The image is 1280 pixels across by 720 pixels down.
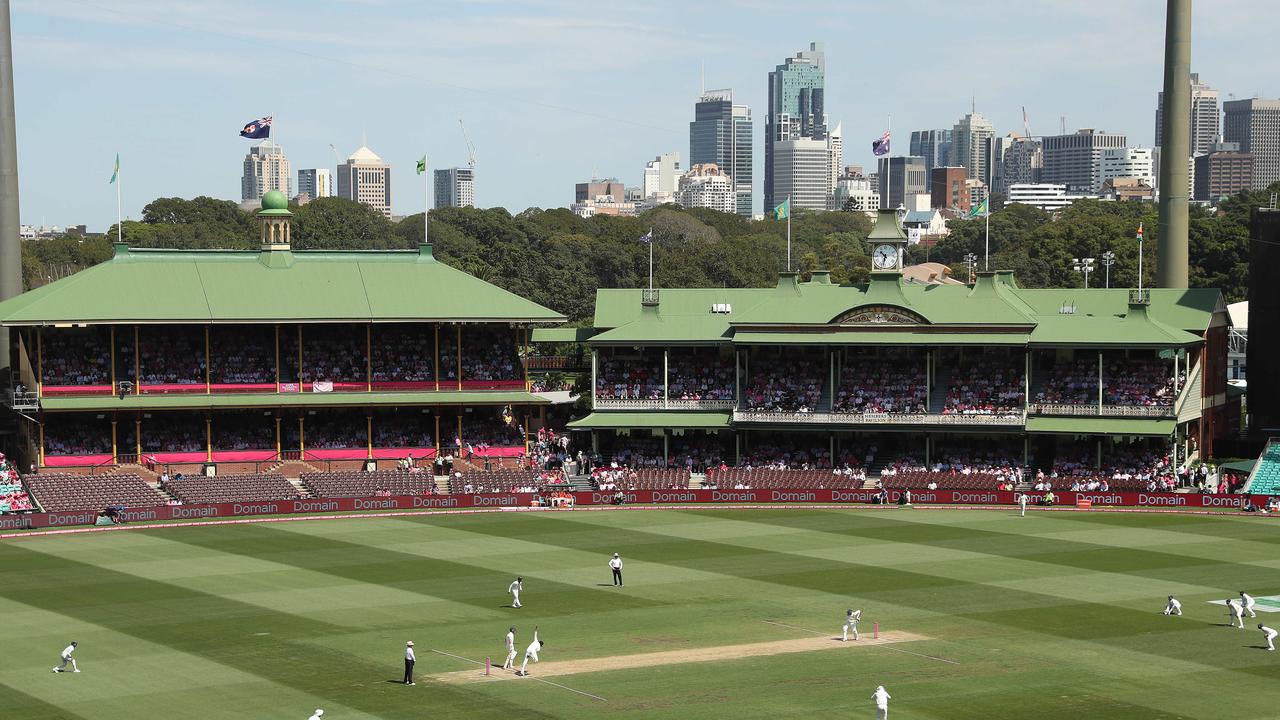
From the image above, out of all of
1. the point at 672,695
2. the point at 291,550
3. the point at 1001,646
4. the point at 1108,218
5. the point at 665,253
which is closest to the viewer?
the point at 672,695

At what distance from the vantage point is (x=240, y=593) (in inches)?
2013

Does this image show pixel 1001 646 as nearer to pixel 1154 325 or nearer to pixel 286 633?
pixel 286 633

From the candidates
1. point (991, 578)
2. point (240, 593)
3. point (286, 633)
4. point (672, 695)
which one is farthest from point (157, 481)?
point (672, 695)

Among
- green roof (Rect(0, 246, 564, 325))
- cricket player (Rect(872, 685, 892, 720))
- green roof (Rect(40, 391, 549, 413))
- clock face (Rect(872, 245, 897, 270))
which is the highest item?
clock face (Rect(872, 245, 897, 270))

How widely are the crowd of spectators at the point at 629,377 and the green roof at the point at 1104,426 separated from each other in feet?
59.5

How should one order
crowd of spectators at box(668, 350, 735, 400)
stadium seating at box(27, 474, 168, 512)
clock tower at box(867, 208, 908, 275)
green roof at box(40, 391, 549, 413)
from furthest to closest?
crowd of spectators at box(668, 350, 735, 400)
clock tower at box(867, 208, 908, 275)
green roof at box(40, 391, 549, 413)
stadium seating at box(27, 474, 168, 512)

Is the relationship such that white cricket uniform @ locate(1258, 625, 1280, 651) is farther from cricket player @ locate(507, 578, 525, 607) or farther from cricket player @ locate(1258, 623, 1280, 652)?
cricket player @ locate(507, 578, 525, 607)

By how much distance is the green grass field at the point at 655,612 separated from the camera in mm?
37625

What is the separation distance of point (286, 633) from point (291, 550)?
15.6m

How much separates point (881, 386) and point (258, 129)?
33.0 m

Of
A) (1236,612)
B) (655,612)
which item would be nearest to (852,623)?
(655,612)

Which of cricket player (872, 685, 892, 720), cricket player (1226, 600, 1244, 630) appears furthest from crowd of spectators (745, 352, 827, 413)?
cricket player (872, 685, 892, 720)

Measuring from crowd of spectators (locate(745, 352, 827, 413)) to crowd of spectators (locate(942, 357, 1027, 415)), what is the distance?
6.35 metres

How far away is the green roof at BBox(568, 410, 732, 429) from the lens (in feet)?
264
